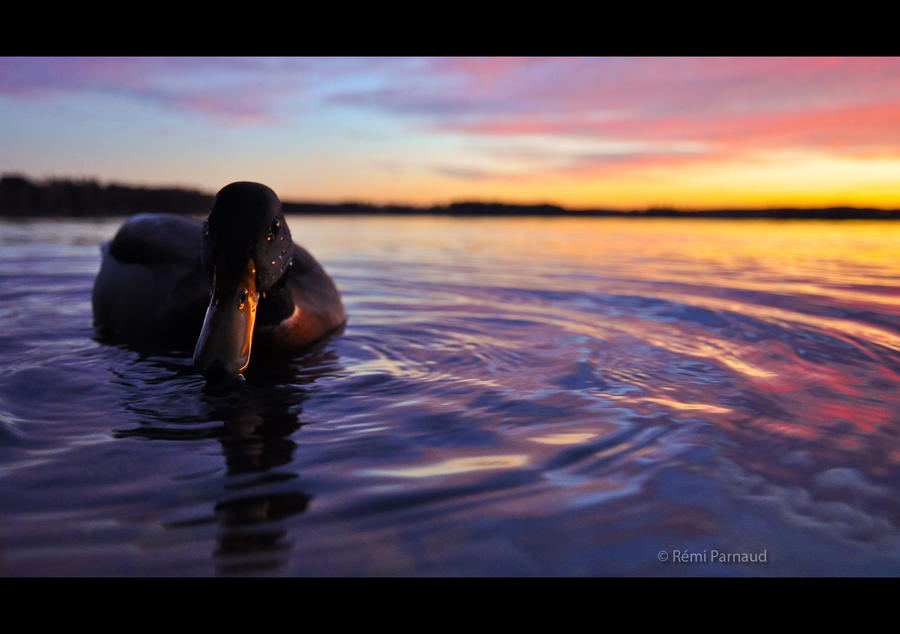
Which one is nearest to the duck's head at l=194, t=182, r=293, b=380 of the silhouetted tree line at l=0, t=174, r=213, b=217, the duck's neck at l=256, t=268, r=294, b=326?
the duck's neck at l=256, t=268, r=294, b=326

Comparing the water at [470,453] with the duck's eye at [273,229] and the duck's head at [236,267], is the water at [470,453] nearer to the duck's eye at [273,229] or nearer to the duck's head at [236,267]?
the duck's head at [236,267]

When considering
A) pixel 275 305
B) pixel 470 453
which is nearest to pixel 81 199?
pixel 275 305

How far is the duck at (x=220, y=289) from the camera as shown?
3.21 meters

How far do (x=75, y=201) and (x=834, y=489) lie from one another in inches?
1041

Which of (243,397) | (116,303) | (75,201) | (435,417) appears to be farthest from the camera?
(75,201)

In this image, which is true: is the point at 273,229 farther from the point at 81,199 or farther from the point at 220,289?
the point at 81,199

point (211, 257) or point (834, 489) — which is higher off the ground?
point (211, 257)

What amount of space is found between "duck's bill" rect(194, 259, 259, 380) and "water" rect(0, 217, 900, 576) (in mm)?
232

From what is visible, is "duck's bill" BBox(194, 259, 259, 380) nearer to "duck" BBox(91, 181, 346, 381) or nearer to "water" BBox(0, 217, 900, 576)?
"duck" BBox(91, 181, 346, 381)

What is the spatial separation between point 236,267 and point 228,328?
0.36 metres

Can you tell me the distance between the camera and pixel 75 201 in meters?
23.8

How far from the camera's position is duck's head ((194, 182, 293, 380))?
3.06 meters

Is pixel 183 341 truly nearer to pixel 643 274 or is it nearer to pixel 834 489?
pixel 834 489
